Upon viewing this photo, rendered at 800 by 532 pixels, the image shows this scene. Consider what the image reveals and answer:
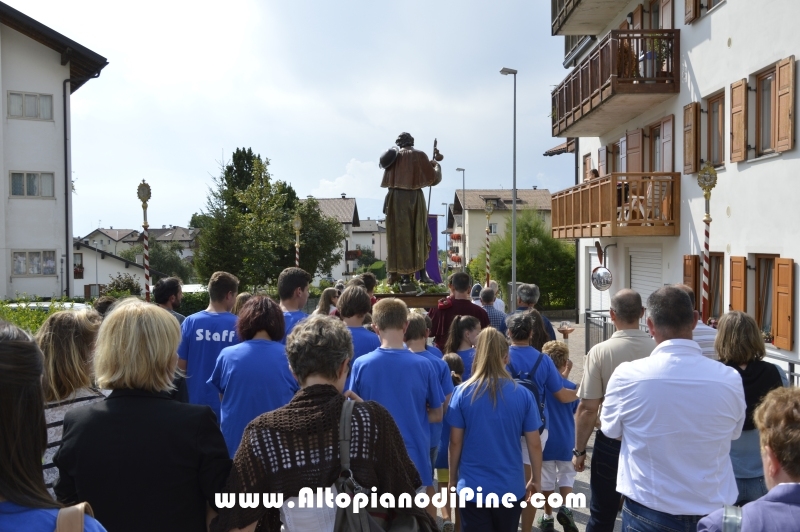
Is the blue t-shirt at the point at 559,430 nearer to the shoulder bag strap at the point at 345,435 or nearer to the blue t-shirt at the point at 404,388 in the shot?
the blue t-shirt at the point at 404,388

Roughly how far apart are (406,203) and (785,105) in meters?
6.25

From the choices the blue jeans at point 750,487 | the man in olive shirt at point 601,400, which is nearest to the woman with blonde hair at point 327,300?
the man in olive shirt at point 601,400

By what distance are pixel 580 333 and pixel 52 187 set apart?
2053 centimetres

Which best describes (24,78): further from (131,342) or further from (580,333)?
(131,342)

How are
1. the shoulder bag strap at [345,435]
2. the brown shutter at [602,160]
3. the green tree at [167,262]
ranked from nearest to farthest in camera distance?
the shoulder bag strap at [345,435]
the brown shutter at [602,160]
the green tree at [167,262]

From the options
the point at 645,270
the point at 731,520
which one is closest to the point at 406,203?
the point at 731,520

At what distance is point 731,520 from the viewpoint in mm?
2189

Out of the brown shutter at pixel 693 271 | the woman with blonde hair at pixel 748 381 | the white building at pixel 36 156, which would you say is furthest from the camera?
the white building at pixel 36 156

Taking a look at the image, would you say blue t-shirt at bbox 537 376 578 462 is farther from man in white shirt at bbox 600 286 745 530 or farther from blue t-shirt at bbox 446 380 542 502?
man in white shirt at bbox 600 286 745 530

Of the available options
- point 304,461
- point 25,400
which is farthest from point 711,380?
point 25,400

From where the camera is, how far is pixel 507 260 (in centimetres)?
3894

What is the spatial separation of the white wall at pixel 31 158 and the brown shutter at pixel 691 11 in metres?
22.9

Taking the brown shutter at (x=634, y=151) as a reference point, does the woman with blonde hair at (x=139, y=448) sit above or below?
below

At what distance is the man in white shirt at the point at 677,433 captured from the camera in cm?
348
